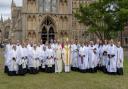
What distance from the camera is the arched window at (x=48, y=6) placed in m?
63.0

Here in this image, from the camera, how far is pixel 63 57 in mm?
24188

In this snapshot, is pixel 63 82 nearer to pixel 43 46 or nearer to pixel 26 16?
pixel 43 46

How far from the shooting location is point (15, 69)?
853 inches

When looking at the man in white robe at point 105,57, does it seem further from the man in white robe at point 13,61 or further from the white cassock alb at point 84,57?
the man in white robe at point 13,61

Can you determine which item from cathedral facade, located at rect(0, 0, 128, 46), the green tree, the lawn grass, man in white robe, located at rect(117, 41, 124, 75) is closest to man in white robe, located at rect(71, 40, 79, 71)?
man in white robe, located at rect(117, 41, 124, 75)

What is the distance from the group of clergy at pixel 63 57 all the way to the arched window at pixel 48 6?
38.0 metres

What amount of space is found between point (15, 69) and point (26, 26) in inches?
1613

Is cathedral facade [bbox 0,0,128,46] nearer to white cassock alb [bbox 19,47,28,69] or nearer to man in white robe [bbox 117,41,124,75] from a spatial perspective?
man in white robe [bbox 117,41,124,75]

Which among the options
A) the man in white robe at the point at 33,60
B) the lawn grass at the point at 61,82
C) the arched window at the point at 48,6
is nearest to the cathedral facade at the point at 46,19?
the arched window at the point at 48,6

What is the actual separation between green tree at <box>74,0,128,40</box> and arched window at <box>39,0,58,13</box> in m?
14.4

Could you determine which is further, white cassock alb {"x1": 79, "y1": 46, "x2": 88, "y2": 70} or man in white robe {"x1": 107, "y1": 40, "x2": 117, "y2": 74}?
white cassock alb {"x1": 79, "y1": 46, "x2": 88, "y2": 70}

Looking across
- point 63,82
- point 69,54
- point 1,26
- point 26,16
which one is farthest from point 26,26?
point 1,26

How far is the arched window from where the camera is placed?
62969 mm

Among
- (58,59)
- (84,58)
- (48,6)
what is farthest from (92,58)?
(48,6)
